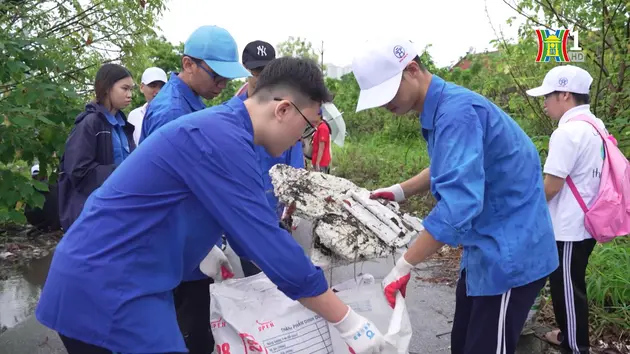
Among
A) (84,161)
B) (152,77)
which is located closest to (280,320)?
(84,161)

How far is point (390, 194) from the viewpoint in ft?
7.83

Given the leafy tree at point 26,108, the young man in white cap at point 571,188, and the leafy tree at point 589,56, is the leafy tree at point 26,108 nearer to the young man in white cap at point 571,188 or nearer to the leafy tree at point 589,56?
the young man in white cap at point 571,188

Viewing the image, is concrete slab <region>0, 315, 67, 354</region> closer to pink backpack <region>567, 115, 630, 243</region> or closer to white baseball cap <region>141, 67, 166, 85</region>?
white baseball cap <region>141, 67, 166, 85</region>

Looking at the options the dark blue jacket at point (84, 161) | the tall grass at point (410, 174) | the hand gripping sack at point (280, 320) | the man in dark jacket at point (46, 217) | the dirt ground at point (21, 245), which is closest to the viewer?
the hand gripping sack at point (280, 320)

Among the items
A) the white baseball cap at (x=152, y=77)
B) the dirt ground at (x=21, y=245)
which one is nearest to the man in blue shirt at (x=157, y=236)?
the white baseball cap at (x=152, y=77)

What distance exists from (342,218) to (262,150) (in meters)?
0.77

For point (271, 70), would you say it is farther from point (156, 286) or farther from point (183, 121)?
point (156, 286)

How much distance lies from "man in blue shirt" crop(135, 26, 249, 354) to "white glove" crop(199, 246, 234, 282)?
0.41 m

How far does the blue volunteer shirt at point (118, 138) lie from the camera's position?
3420 millimetres

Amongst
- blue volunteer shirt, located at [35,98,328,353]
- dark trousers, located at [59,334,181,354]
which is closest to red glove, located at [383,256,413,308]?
blue volunteer shirt, located at [35,98,328,353]

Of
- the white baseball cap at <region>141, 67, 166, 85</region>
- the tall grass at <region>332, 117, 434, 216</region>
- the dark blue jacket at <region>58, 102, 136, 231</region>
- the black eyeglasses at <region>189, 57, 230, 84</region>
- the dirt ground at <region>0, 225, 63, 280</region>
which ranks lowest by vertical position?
the tall grass at <region>332, 117, 434, 216</region>

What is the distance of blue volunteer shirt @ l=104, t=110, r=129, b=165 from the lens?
3420 millimetres

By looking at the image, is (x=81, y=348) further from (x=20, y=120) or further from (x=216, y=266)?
(x=20, y=120)

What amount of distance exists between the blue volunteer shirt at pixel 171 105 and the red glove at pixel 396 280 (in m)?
1.30
